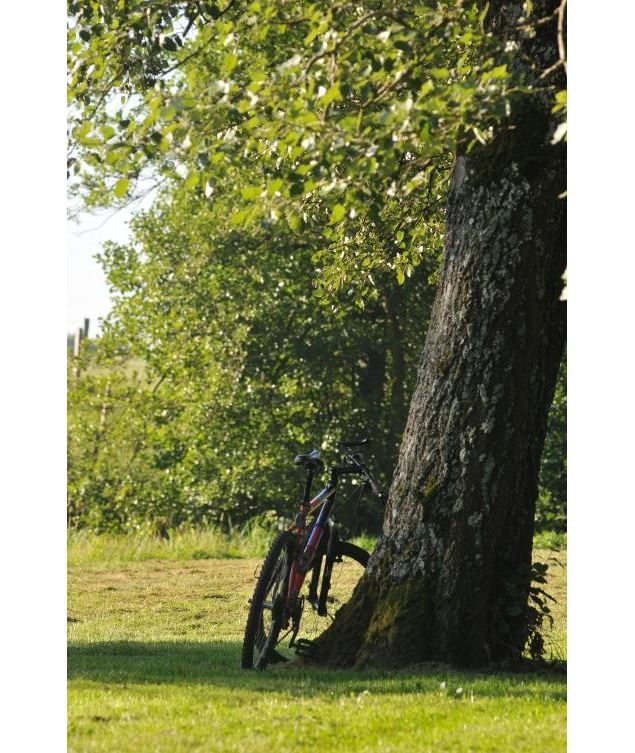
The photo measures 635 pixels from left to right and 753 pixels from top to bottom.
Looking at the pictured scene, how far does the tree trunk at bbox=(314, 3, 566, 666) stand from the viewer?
5820 mm

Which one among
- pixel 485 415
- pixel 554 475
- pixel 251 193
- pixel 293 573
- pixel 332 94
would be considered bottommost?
pixel 293 573

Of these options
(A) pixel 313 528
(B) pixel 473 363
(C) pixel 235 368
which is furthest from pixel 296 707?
(C) pixel 235 368

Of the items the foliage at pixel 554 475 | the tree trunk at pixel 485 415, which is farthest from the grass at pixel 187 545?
the tree trunk at pixel 485 415

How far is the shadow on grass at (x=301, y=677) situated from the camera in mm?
5363

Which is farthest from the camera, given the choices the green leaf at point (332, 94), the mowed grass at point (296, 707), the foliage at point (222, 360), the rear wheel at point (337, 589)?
the foliage at point (222, 360)

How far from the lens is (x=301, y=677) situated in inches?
229

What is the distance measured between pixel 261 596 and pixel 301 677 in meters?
0.63

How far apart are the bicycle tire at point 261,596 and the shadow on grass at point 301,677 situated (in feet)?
0.37

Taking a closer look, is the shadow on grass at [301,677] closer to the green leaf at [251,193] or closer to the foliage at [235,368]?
the green leaf at [251,193]

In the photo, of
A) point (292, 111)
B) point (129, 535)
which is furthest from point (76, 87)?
point (129, 535)

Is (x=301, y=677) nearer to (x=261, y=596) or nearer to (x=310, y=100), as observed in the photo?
(x=261, y=596)

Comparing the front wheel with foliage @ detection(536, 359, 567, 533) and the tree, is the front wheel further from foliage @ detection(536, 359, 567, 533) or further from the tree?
foliage @ detection(536, 359, 567, 533)

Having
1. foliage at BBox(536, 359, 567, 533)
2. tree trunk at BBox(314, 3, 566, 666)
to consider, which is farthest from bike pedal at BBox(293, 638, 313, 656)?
foliage at BBox(536, 359, 567, 533)
